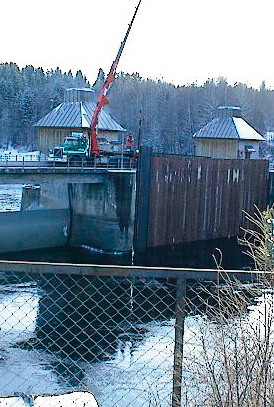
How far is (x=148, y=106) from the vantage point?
83188mm

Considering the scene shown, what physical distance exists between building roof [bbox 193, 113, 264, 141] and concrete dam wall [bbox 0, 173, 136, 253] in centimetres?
1169

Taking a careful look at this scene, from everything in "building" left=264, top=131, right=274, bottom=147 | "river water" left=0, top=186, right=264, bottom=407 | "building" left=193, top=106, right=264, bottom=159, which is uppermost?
"building" left=264, top=131, right=274, bottom=147

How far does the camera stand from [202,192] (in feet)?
103

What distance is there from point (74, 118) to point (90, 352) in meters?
25.1

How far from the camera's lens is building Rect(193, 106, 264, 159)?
126 ft

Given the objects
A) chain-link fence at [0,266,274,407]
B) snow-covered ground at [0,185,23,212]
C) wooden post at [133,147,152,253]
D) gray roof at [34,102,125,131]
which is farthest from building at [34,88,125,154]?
chain-link fence at [0,266,274,407]

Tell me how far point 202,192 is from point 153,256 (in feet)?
19.0

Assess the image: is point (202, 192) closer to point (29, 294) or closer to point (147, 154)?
point (147, 154)

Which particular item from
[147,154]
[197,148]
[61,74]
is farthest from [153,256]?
[61,74]

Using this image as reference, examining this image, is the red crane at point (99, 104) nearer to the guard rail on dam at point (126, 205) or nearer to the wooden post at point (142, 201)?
the guard rail on dam at point (126, 205)

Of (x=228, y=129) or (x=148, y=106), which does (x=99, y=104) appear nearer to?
(x=228, y=129)

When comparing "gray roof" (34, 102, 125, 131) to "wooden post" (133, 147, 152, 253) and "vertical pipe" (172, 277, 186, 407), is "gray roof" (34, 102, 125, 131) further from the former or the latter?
"vertical pipe" (172, 277, 186, 407)

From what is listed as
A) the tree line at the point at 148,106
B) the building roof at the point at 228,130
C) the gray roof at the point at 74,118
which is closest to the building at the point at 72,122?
the gray roof at the point at 74,118

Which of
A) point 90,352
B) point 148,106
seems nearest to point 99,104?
point 90,352
